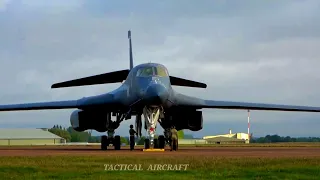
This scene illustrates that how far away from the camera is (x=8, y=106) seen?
3170 cm

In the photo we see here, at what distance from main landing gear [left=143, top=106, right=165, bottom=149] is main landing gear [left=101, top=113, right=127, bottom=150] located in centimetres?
361

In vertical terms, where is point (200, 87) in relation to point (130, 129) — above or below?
above

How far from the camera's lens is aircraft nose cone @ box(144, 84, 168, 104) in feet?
82.5

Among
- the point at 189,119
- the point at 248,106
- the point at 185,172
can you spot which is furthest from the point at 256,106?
the point at 185,172

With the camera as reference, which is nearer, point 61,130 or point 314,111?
point 314,111

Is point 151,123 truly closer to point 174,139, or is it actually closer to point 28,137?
point 174,139

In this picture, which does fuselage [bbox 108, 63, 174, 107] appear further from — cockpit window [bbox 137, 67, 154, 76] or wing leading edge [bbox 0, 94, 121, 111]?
wing leading edge [bbox 0, 94, 121, 111]

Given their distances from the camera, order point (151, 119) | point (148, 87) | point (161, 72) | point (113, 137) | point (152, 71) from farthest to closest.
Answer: point (113, 137)
point (161, 72)
point (152, 71)
point (151, 119)
point (148, 87)

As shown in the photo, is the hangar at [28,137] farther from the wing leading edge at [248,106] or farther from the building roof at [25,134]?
the wing leading edge at [248,106]

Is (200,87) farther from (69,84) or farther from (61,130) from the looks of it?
(61,130)

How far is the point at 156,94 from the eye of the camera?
2508 centimetres

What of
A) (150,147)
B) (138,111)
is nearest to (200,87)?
(138,111)

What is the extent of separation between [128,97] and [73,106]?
391cm

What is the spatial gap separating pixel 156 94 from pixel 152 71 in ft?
6.56
